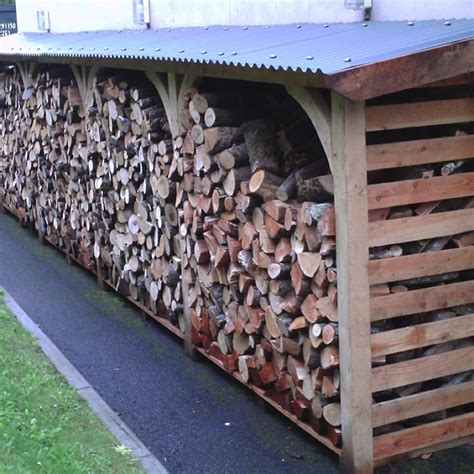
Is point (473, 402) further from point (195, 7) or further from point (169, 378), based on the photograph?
point (195, 7)

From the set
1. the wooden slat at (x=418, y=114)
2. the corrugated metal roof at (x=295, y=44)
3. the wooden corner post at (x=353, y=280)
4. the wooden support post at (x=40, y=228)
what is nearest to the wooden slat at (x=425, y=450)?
the wooden corner post at (x=353, y=280)

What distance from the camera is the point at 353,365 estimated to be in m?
4.91

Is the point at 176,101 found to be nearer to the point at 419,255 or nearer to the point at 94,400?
the point at 94,400

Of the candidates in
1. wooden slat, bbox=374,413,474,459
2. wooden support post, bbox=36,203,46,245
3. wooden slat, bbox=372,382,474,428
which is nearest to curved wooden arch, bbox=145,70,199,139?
wooden slat, bbox=372,382,474,428

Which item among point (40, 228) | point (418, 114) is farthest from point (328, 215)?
point (40, 228)

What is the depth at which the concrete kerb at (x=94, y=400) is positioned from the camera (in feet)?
17.1

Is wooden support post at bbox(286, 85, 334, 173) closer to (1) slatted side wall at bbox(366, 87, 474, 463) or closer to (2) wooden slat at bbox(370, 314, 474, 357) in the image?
(1) slatted side wall at bbox(366, 87, 474, 463)

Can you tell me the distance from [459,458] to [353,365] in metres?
1.11

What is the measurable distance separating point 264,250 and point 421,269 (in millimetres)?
1096

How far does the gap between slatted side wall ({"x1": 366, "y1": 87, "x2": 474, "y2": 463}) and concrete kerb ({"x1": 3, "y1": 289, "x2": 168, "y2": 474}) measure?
139cm

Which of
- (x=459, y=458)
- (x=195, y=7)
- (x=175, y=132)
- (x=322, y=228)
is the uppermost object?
(x=195, y=7)

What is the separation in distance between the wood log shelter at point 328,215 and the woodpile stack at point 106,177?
0.17 feet

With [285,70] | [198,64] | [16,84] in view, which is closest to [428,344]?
[285,70]

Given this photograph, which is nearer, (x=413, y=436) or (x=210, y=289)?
(x=413, y=436)
